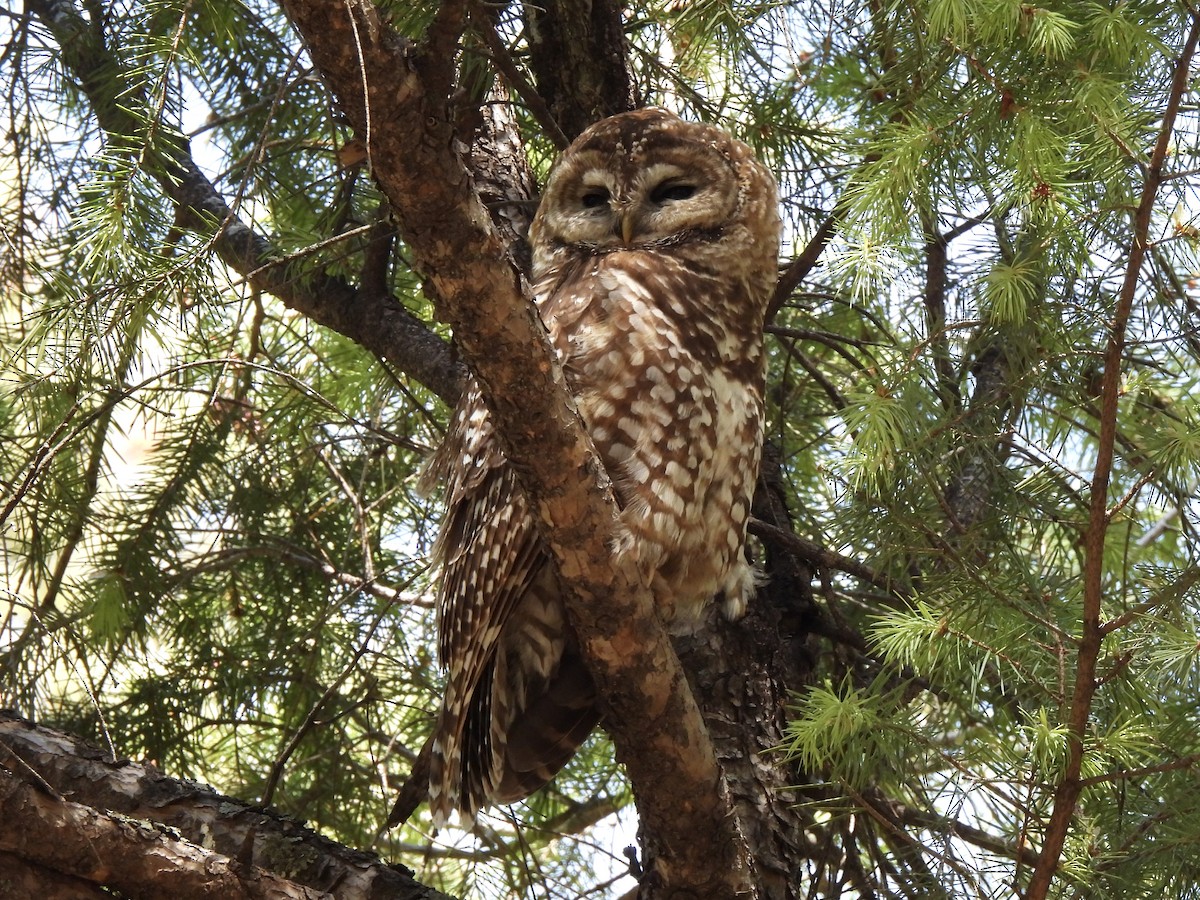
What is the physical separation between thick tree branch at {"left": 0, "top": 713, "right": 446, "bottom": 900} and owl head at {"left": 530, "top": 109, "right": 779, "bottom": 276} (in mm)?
1408

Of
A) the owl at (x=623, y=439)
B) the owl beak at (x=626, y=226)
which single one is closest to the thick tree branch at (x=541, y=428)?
the owl at (x=623, y=439)

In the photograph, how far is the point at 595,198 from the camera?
3.02 m

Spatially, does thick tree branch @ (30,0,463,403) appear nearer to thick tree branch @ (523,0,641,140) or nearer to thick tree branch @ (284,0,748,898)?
thick tree branch @ (523,0,641,140)

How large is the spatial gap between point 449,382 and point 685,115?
0.97 m

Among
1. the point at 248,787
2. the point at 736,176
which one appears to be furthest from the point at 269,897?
the point at 736,176

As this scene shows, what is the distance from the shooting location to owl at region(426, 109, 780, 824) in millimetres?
2533

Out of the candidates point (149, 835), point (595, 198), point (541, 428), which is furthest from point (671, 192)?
point (149, 835)

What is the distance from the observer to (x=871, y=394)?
229 cm

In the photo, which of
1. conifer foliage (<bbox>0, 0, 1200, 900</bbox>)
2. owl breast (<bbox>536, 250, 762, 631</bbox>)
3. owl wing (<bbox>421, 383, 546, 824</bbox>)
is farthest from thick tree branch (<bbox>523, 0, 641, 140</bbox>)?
owl wing (<bbox>421, 383, 546, 824</bbox>)

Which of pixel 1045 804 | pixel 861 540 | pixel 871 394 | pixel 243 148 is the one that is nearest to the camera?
pixel 1045 804

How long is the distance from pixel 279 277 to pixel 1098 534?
222 cm

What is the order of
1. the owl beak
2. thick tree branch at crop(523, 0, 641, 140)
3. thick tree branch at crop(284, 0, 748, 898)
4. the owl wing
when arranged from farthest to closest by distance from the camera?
thick tree branch at crop(523, 0, 641, 140) → the owl beak → the owl wing → thick tree branch at crop(284, 0, 748, 898)

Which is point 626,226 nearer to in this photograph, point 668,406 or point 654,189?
point 654,189

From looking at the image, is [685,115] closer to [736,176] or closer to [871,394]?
[736,176]
